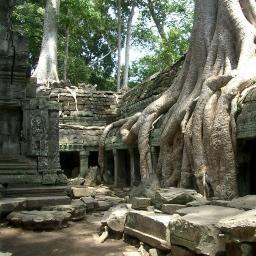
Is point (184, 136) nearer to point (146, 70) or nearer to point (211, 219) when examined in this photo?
point (211, 219)

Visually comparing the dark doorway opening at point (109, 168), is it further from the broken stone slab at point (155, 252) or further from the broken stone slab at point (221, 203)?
the broken stone slab at point (155, 252)

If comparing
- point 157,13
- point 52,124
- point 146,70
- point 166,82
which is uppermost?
point 157,13

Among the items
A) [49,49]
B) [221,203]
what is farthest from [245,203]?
[49,49]

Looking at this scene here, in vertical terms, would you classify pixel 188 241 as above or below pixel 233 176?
below

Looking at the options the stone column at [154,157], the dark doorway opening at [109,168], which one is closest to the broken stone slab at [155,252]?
the stone column at [154,157]

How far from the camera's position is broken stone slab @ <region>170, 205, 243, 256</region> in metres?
3.46

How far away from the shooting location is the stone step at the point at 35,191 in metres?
6.93

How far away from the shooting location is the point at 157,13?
80.5 feet

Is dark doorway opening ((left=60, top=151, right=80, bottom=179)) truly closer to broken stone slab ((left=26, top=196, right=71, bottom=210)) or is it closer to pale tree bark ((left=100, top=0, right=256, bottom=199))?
pale tree bark ((left=100, top=0, right=256, bottom=199))

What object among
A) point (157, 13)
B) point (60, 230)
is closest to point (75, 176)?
point (60, 230)

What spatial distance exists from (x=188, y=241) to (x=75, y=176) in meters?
9.96

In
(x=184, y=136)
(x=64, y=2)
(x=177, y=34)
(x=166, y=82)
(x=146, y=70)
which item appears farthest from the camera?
(x=146, y=70)

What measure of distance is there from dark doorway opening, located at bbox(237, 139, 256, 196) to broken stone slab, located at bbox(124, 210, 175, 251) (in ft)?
7.57

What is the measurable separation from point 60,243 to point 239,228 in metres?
2.82
